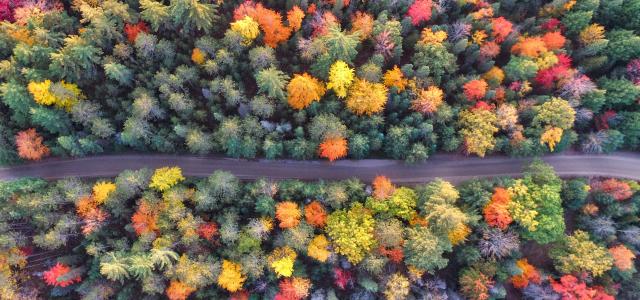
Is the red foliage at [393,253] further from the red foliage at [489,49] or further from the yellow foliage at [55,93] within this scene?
the yellow foliage at [55,93]

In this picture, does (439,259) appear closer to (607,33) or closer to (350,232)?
(350,232)

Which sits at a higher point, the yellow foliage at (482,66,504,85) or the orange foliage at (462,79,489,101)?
the yellow foliage at (482,66,504,85)

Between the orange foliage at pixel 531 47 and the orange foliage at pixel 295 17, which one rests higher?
the orange foliage at pixel 295 17

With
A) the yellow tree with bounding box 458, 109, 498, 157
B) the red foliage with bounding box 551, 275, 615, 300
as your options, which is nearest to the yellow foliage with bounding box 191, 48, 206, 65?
the yellow tree with bounding box 458, 109, 498, 157

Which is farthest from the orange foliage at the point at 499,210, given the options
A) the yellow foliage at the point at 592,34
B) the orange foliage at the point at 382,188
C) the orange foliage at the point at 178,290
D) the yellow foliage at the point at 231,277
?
the orange foliage at the point at 178,290

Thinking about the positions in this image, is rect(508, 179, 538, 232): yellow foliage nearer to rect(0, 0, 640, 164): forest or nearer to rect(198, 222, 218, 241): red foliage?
rect(0, 0, 640, 164): forest

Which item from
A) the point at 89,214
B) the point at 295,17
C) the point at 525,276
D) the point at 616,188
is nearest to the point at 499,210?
the point at 525,276

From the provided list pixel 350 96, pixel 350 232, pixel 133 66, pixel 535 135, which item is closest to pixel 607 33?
pixel 535 135
